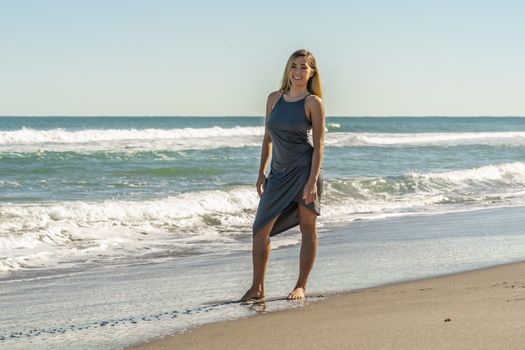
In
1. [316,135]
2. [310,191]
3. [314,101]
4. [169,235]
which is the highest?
[314,101]

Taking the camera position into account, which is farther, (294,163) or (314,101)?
(294,163)

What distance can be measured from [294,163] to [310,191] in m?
0.23

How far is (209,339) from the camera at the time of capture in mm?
4305

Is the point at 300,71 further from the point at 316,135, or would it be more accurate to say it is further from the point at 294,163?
the point at 294,163

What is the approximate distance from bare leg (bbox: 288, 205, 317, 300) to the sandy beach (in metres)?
0.31

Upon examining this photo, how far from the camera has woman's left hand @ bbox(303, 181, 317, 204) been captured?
18.5 feet

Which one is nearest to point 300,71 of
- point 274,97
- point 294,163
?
point 274,97

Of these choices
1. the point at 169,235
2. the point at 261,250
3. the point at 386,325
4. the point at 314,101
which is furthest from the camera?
the point at 169,235

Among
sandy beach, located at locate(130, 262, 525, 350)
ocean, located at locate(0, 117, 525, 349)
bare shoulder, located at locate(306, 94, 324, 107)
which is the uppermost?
bare shoulder, located at locate(306, 94, 324, 107)

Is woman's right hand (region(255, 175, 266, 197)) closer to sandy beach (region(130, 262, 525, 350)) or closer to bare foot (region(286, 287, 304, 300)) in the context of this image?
bare foot (region(286, 287, 304, 300))

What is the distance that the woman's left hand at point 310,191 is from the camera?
222 inches

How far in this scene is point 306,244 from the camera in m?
5.90

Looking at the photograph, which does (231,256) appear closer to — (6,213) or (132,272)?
(132,272)

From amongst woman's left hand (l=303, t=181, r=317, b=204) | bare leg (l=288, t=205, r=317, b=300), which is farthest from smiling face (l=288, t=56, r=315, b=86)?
bare leg (l=288, t=205, r=317, b=300)
